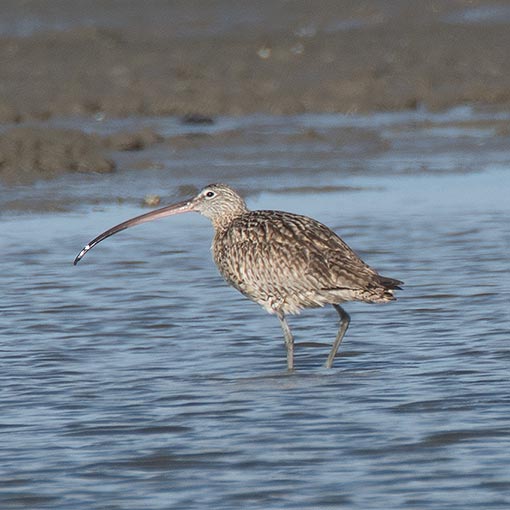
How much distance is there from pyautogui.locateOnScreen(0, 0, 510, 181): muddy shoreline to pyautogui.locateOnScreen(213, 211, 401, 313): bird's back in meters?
6.70

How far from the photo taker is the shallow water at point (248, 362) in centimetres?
584

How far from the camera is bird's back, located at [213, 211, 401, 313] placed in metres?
7.96

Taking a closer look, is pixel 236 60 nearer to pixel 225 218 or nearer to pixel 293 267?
pixel 225 218

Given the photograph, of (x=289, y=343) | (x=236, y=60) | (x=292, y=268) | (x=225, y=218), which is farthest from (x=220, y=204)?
(x=236, y=60)

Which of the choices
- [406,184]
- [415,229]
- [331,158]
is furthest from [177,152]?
[415,229]

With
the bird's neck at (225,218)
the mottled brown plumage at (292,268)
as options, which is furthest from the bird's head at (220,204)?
the mottled brown plumage at (292,268)

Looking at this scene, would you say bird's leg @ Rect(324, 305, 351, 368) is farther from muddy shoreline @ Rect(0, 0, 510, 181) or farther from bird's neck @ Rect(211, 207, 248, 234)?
muddy shoreline @ Rect(0, 0, 510, 181)

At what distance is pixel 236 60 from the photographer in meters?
25.2

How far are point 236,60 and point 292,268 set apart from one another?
1736 centimetres

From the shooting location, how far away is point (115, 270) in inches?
430

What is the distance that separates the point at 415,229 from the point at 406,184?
2349 millimetres

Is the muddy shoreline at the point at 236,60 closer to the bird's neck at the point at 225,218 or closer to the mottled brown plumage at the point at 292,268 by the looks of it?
the bird's neck at the point at 225,218

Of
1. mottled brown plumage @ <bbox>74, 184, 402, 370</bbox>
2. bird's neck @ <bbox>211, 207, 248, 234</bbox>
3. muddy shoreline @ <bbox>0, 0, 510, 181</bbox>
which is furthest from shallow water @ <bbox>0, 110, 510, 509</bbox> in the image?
muddy shoreline @ <bbox>0, 0, 510, 181</bbox>

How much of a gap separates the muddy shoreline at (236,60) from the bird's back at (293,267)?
22.0ft
